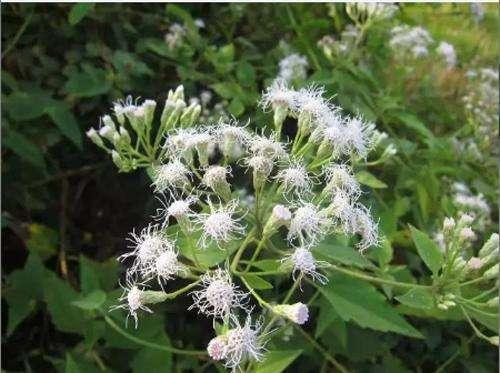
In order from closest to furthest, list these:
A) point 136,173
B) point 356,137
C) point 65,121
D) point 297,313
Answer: point 297,313 < point 356,137 < point 65,121 < point 136,173

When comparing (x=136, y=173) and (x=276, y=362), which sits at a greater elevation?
(x=276, y=362)

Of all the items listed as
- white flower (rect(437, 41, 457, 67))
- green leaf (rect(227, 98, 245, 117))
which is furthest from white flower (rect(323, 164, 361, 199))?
white flower (rect(437, 41, 457, 67))

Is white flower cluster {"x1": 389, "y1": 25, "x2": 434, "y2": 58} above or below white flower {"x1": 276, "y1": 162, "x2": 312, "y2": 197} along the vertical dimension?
below

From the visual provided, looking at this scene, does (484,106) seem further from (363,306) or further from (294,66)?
(363,306)

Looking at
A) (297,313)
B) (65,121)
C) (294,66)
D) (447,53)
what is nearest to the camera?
(297,313)

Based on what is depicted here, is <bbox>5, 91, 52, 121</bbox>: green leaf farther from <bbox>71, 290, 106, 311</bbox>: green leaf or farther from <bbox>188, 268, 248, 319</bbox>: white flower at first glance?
<bbox>188, 268, 248, 319</bbox>: white flower

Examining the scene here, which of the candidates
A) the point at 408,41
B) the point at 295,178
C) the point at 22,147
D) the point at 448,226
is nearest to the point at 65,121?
the point at 22,147

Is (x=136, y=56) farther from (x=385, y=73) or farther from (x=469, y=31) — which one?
(x=469, y=31)
